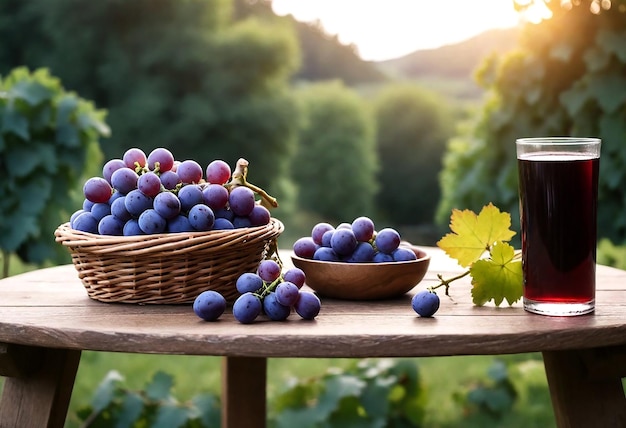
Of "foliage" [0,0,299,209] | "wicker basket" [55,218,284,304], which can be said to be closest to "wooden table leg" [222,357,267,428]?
"wicker basket" [55,218,284,304]

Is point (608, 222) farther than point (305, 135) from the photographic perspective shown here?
No

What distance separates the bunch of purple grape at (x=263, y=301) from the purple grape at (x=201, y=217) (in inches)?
4.2

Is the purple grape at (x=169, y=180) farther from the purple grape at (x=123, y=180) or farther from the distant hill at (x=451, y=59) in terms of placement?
the distant hill at (x=451, y=59)

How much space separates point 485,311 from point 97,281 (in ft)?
2.14

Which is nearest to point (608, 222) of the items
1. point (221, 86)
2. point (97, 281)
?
point (97, 281)

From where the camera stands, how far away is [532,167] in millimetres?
1243

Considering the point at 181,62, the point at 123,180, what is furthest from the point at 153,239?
the point at 181,62

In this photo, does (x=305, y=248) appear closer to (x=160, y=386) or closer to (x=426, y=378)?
(x=160, y=386)

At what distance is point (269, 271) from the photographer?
1.28 m

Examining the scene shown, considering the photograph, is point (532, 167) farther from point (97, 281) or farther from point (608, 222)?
point (608, 222)

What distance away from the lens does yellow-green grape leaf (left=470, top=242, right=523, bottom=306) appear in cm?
133

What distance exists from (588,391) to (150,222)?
2.65ft

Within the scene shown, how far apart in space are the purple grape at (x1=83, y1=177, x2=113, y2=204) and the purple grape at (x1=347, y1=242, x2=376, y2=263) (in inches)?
17.2

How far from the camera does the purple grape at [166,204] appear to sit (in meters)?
1.29
